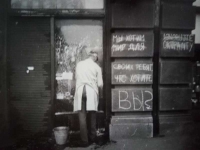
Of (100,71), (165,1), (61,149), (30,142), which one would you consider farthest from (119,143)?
(165,1)

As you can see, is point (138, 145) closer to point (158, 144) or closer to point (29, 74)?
point (158, 144)

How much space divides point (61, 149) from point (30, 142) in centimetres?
92

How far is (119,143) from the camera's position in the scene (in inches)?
203

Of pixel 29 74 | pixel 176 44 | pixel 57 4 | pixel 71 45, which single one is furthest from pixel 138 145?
pixel 57 4

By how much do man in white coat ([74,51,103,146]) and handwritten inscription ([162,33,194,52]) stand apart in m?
1.68

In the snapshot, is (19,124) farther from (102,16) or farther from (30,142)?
(102,16)

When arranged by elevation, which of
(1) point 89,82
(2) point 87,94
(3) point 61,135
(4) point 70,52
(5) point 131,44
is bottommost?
(3) point 61,135

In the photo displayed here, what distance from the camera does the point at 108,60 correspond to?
550cm

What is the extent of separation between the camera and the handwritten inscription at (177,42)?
5.46 metres

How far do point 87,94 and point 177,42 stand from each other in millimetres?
2436

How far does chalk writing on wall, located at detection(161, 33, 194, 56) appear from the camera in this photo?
5.46 m

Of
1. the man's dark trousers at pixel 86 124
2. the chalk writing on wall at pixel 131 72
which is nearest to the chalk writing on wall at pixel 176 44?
the chalk writing on wall at pixel 131 72

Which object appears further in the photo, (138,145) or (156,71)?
(156,71)

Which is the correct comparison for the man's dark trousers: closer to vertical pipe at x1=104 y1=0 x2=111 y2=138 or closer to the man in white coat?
the man in white coat
